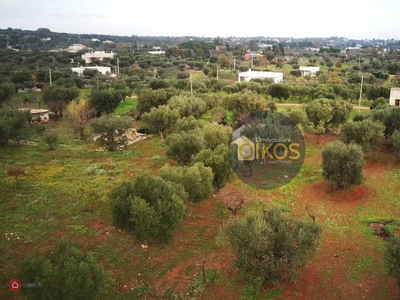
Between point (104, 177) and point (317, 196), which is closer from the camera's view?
point (317, 196)

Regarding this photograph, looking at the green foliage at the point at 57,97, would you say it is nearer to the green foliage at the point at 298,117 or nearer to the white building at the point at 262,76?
the green foliage at the point at 298,117

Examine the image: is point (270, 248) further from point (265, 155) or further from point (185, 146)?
point (265, 155)

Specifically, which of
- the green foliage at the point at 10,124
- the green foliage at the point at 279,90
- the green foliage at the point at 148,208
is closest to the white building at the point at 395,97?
the green foliage at the point at 279,90

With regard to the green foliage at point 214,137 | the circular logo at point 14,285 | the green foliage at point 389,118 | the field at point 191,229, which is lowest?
the field at point 191,229

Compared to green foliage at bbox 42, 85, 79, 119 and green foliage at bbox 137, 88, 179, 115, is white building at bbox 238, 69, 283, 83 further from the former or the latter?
green foliage at bbox 42, 85, 79, 119

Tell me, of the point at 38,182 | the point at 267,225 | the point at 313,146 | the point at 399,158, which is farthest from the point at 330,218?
the point at 38,182

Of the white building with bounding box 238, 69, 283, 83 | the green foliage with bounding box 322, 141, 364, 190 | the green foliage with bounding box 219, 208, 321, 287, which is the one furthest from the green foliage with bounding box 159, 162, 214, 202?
the white building with bounding box 238, 69, 283, 83

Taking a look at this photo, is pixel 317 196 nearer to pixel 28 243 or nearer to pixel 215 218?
pixel 215 218
